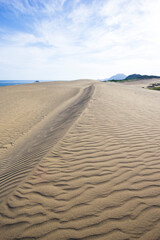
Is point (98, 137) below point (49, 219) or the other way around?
the other way around

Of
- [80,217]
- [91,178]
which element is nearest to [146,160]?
[91,178]

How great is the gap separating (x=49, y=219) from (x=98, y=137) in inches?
112

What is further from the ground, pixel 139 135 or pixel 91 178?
pixel 139 135

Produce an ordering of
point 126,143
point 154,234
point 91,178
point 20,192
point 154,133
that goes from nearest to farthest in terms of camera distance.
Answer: point 154,234, point 20,192, point 91,178, point 126,143, point 154,133

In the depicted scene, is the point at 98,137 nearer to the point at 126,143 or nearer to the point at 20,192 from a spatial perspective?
the point at 126,143

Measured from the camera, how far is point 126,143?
4.16 meters

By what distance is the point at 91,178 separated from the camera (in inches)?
110

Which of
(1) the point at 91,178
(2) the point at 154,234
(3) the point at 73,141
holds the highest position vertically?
(3) the point at 73,141

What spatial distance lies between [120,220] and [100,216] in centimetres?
28

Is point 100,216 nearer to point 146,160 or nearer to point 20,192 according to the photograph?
point 20,192

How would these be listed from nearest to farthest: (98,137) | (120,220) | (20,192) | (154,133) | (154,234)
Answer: (154,234) → (120,220) → (20,192) → (98,137) → (154,133)

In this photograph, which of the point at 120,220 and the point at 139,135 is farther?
the point at 139,135

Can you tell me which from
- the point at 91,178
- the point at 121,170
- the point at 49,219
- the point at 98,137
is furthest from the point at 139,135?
the point at 49,219

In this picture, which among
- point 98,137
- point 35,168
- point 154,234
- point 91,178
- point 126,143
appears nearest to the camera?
point 154,234
